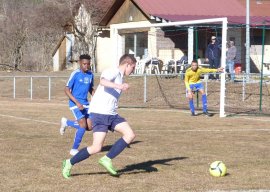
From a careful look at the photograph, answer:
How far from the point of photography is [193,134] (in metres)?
15.3

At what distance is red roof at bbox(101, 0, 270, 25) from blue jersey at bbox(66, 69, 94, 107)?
75.9 feet

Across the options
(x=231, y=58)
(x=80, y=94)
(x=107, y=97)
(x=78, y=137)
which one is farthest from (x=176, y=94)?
(x=107, y=97)

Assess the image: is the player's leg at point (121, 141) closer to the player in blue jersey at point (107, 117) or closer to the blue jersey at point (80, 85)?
the player in blue jersey at point (107, 117)

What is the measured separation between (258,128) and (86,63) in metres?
6.63

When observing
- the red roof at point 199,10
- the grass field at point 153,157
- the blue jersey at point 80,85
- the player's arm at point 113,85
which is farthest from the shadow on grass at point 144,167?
the red roof at point 199,10

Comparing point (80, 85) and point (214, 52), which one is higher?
point (214, 52)

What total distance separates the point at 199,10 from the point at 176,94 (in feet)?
35.7

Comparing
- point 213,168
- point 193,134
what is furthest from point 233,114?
point 213,168

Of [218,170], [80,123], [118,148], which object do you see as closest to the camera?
[118,148]

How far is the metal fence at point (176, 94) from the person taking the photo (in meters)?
24.9

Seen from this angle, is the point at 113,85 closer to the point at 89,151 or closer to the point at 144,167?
the point at 89,151

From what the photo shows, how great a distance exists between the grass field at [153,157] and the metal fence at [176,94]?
610 cm

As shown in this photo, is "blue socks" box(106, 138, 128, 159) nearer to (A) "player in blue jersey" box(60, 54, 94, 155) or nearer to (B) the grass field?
(B) the grass field

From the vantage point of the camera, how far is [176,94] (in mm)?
28344
